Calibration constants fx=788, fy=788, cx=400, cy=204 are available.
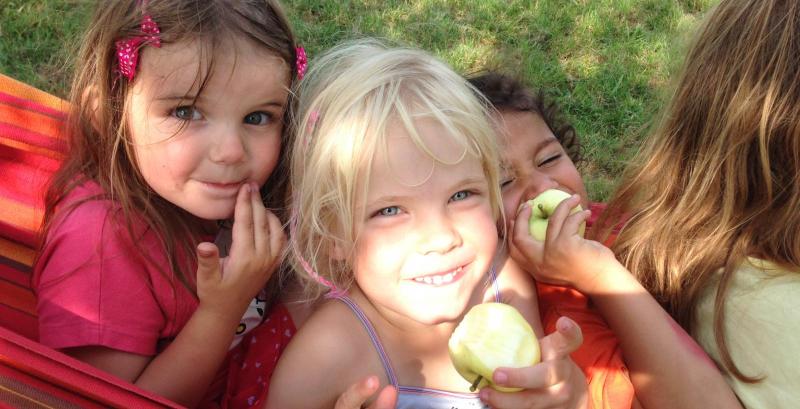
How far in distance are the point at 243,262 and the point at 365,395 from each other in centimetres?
53

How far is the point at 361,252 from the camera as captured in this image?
6.37 ft

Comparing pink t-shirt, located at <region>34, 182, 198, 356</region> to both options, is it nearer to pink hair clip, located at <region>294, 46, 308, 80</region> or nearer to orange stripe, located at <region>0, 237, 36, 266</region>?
orange stripe, located at <region>0, 237, 36, 266</region>

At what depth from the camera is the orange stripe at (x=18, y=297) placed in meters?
2.25

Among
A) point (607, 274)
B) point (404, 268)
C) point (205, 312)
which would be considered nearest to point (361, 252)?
point (404, 268)

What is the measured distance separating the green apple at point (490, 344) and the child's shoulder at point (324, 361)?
30 cm

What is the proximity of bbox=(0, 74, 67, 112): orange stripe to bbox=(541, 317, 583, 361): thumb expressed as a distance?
65.9 inches

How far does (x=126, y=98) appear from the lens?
2.08 m

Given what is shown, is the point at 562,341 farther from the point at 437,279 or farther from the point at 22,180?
the point at 22,180

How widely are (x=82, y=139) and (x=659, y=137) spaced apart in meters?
1.63

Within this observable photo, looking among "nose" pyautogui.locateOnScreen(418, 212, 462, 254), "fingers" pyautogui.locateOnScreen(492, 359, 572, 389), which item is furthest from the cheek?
"fingers" pyautogui.locateOnScreen(492, 359, 572, 389)

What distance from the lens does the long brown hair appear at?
204 cm

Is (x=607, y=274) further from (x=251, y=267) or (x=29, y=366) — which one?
(x=29, y=366)

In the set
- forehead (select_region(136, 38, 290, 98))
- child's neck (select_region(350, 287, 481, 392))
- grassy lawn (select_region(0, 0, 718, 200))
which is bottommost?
grassy lawn (select_region(0, 0, 718, 200))

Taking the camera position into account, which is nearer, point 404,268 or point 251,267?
point 404,268
